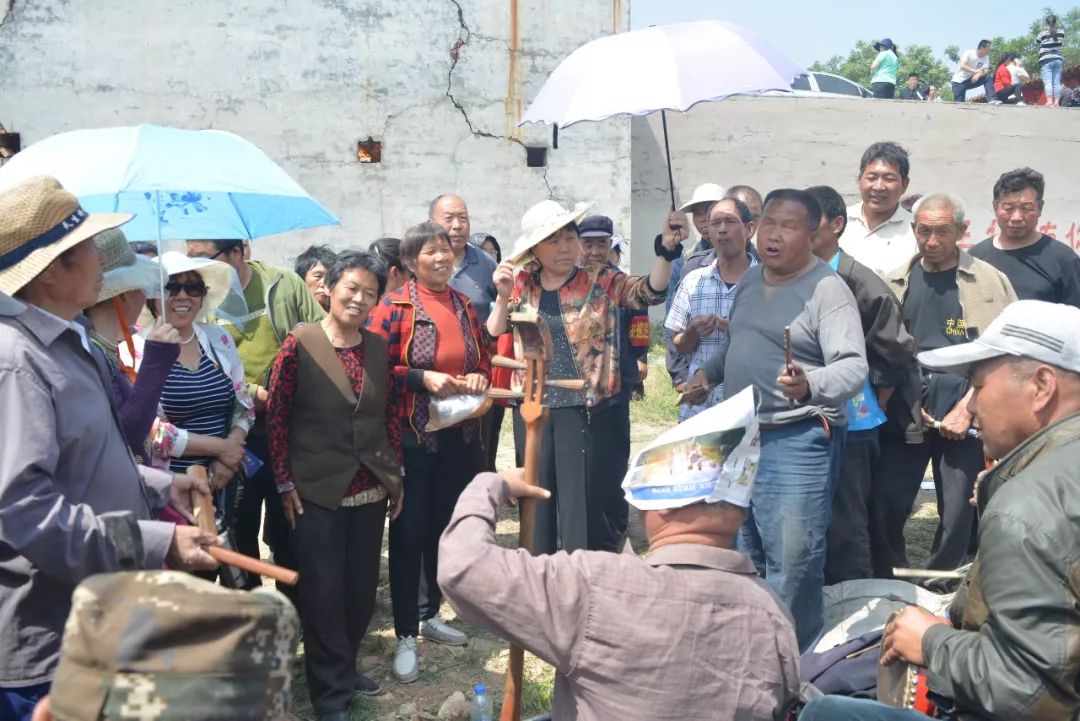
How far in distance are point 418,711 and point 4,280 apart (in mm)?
2585

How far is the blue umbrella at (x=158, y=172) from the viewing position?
361 centimetres

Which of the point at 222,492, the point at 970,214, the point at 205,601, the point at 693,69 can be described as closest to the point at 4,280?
the point at 205,601

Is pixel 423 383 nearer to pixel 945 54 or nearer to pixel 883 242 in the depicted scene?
pixel 883 242

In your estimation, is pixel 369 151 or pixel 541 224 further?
pixel 369 151

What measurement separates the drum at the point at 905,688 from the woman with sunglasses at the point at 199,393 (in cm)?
258

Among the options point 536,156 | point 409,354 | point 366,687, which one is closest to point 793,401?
point 409,354

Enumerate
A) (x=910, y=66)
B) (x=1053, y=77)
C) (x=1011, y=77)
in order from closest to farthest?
1. (x=1053, y=77)
2. (x=1011, y=77)
3. (x=910, y=66)

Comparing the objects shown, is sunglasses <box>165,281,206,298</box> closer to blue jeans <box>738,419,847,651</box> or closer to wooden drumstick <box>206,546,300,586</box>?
wooden drumstick <box>206,546,300,586</box>

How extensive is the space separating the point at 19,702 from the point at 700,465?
70.3 inches

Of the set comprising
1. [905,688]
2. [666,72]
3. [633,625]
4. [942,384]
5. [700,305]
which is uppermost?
[666,72]

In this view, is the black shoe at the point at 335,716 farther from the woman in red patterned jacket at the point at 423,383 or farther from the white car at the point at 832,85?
the white car at the point at 832,85

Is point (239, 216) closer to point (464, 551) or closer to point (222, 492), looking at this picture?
point (222, 492)

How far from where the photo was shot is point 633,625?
2008 millimetres

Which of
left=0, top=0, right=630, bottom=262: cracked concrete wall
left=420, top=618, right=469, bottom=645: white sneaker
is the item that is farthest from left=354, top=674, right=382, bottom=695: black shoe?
left=0, top=0, right=630, bottom=262: cracked concrete wall
